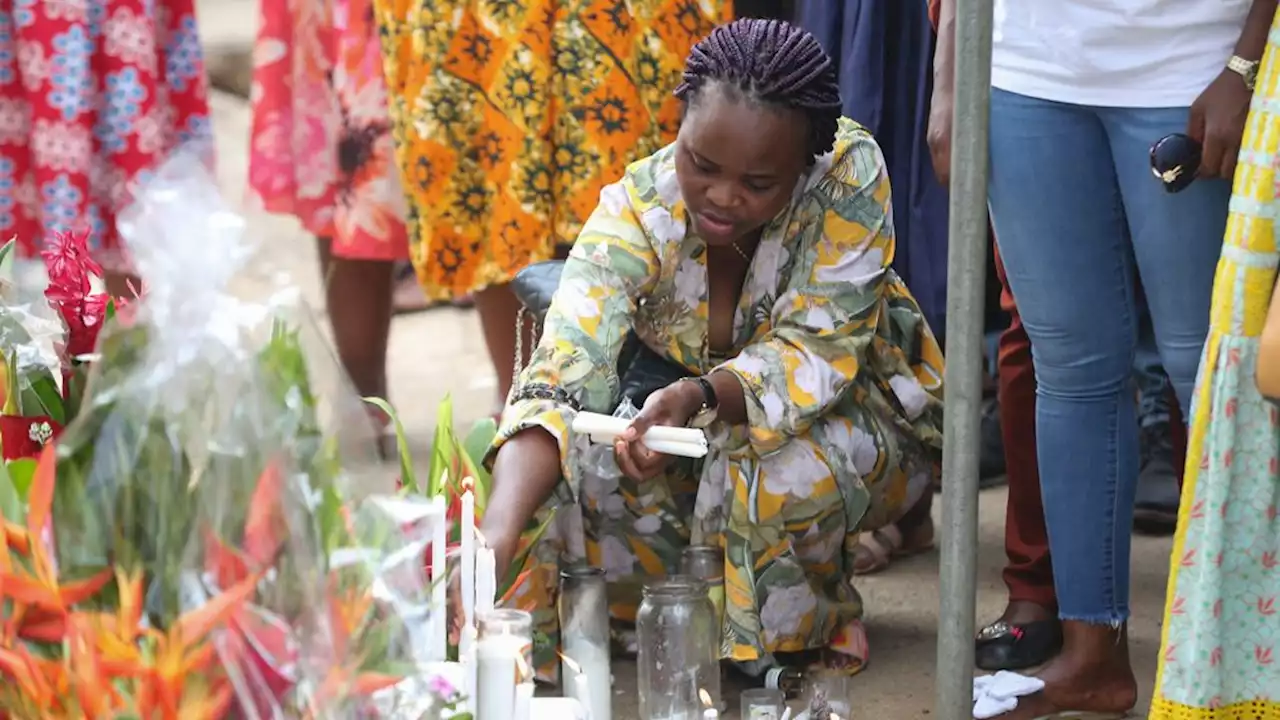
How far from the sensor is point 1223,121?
96.0 inches

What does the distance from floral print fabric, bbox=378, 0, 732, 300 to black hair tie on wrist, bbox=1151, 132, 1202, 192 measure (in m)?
1.36

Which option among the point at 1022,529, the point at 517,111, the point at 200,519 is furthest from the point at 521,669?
the point at 517,111

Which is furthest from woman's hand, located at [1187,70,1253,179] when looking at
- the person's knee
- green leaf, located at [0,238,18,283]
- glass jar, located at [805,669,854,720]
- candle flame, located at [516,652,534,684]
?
green leaf, located at [0,238,18,283]

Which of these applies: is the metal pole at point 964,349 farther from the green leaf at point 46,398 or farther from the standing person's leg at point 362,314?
the standing person's leg at point 362,314

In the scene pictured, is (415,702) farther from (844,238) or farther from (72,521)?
(844,238)

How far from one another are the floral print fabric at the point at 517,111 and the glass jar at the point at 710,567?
0.95m

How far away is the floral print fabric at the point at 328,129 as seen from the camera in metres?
4.39

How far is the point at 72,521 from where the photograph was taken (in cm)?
150

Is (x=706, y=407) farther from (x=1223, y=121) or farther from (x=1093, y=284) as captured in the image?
(x=1223, y=121)

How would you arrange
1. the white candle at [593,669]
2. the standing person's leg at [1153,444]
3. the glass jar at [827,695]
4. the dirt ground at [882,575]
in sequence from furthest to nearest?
the standing person's leg at [1153,444] < the dirt ground at [882,575] < the glass jar at [827,695] < the white candle at [593,669]

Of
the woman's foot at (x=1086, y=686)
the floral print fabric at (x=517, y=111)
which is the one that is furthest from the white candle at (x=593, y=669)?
the floral print fabric at (x=517, y=111)

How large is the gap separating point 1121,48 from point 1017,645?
1.04 metres

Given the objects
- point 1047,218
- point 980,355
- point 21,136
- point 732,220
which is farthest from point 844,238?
point 21,136

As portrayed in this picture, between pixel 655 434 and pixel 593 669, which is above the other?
pixel 655 434
